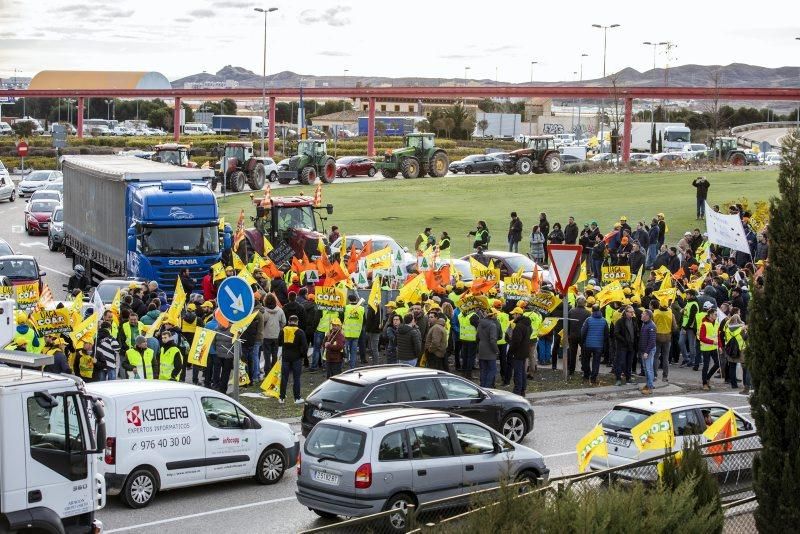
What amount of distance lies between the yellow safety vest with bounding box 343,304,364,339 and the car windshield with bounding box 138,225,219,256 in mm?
10211

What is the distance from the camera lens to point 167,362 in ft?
63.1

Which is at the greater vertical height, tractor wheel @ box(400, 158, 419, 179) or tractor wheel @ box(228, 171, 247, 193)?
tractor wheel @ box(400, 158, 419, 179)

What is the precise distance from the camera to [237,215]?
50.7m

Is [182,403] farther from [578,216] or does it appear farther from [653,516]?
[578,216]

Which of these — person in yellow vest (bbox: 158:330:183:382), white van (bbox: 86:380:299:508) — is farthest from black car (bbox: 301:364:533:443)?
person in yellow vest (bbox: 158:330:183:382)

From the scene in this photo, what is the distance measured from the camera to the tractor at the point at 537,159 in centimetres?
6938

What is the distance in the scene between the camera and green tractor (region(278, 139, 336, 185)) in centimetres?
6519

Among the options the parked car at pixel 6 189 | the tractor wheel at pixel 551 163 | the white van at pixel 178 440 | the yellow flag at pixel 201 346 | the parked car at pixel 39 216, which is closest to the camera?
the white van at pixel 178 440

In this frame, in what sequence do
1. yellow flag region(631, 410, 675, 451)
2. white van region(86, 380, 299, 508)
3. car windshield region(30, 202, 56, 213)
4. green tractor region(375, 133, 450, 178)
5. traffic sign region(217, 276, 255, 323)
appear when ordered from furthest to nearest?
green tractor region(375, 133, 450, 178) → car windshield region(30, 202, 56, 213) → traffic sign region(217, 276, 255, 323) → yellow flag region(631, 410, 675, 451) → white van region(86, 380, 299, 508)

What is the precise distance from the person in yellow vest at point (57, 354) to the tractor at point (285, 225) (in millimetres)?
17322

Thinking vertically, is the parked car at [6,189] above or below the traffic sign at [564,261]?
below

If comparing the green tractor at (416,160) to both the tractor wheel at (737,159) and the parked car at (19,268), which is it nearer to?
the tractor wheel at (737,159)

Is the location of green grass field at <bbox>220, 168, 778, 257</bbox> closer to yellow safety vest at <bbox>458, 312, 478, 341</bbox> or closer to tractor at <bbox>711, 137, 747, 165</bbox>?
tractor at <bbox>711, 137, 747, 165</bbox>

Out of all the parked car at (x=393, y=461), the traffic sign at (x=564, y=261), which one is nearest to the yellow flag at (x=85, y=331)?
the parked car at (x=393, y=461)
